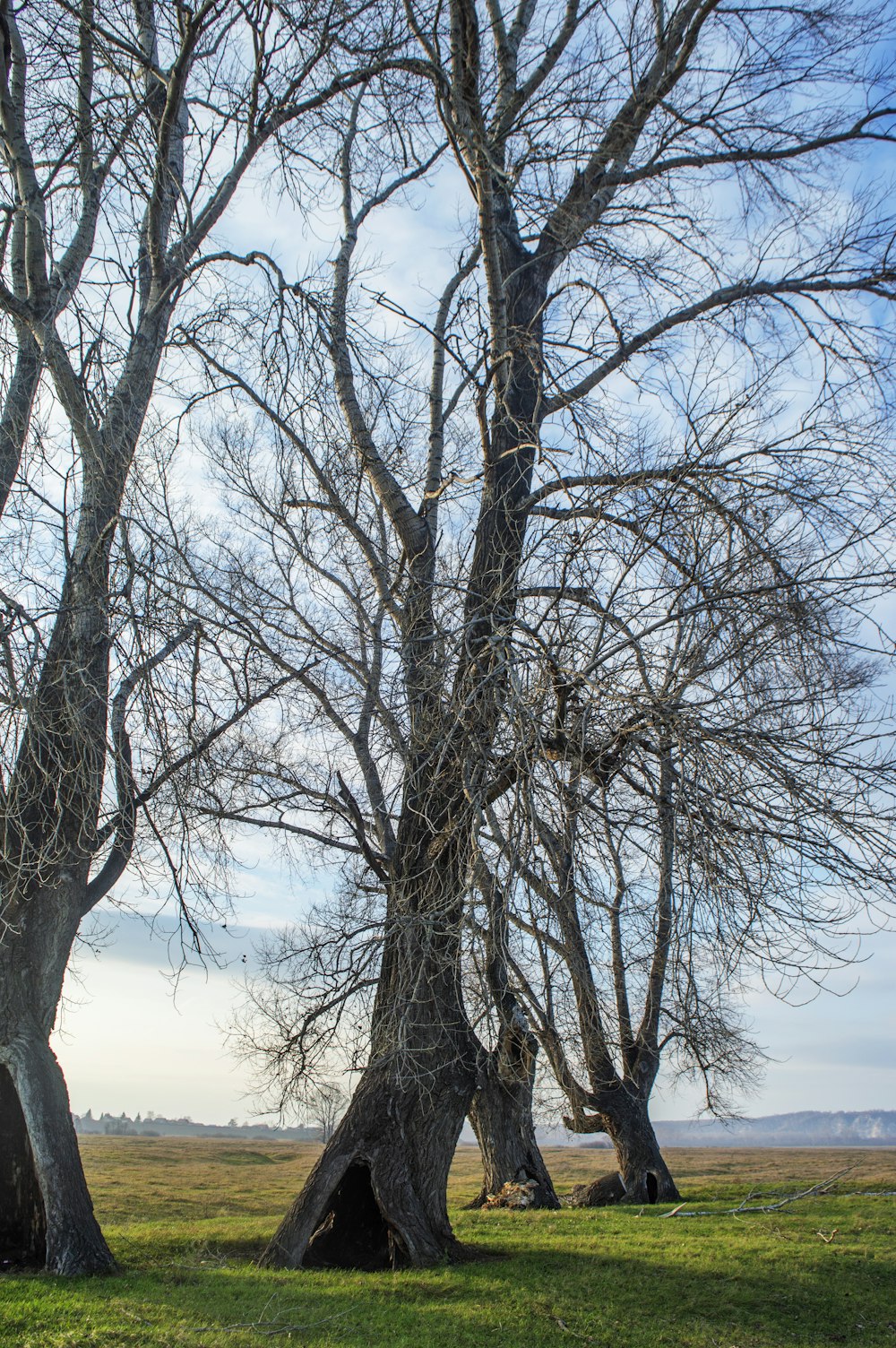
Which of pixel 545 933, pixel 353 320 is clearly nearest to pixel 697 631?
pixel 545 933

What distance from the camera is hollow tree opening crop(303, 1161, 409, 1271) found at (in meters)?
8.48

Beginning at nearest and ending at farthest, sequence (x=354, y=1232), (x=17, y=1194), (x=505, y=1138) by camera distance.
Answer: (x=17, y=1194), (x=354, y=1232), (x=505, y=1138)

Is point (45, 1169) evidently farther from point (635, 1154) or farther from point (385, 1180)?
point (635, 1154)

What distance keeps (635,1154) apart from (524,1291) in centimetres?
963

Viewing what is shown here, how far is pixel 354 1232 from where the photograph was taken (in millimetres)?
8820

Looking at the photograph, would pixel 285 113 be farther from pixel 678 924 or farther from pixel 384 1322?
pixel 384 1322

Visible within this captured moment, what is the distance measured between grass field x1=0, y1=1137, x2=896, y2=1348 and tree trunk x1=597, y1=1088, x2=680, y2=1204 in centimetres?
330

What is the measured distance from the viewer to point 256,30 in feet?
23.4

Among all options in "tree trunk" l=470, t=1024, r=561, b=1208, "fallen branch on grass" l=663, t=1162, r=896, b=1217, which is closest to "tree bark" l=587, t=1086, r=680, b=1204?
"fallen branch on grass" l=663, t=1162, r=896, b=1217

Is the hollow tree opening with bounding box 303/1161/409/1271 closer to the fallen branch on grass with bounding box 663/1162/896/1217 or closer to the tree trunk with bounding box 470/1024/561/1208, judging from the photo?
the tree trunk with bounding box 470/1024/561/1208

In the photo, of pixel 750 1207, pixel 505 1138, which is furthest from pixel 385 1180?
pixel 750 1207

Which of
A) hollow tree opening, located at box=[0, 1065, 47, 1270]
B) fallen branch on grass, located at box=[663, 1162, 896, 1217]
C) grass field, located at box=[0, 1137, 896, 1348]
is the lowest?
fallen branch on grass, located at box=[663, 1162, 896, 1217]

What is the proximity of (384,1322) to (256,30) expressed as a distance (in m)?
9.27

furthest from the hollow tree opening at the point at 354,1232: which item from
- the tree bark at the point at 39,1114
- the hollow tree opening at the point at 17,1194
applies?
the hollow tree opening at the point at 17,1194
